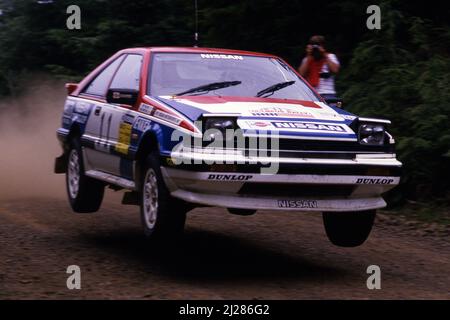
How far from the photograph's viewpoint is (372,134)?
298 inches

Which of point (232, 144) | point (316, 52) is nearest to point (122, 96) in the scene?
point (232, 144)

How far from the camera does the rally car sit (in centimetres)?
698

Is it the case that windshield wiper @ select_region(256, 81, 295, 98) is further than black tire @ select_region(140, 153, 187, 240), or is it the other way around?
windshield wiper @ select_region(256, 81, 295, 98)

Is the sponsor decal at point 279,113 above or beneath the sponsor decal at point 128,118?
above

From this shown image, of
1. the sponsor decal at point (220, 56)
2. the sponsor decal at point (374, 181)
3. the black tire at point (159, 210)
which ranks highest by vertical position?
the sponsor decal at point (220, 56)

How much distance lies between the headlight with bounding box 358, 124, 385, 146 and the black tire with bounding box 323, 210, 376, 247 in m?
0.64

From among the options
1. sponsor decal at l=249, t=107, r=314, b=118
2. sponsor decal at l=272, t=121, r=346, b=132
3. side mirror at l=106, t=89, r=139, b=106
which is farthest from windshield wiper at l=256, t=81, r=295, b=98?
side mirror at l=106, t=89, r=139, b=106

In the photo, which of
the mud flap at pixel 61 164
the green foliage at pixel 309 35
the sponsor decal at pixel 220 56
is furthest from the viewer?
the green foliage at pixel 309 35

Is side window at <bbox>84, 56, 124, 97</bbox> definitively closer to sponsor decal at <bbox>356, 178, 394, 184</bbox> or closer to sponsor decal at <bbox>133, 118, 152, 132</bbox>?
sponsor decal at <bbox>133, 118, 152, 132</bbox>

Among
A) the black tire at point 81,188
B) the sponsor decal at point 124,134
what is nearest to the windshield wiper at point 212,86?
the sponsor decal at point 124,134

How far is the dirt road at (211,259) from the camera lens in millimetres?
6566

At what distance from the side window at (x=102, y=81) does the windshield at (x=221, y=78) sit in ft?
3.23

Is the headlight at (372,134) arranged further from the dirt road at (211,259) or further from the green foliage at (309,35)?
the green foliage at (309,35)
